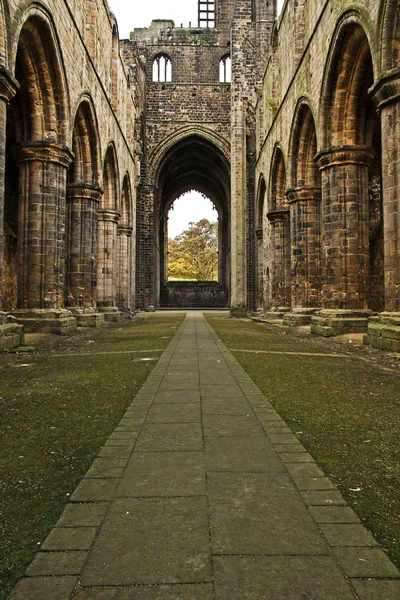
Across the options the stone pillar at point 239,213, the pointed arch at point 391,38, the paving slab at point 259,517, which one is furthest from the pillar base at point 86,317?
the paving slab at point 259,517

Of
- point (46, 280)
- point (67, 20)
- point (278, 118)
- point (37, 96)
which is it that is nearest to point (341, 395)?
point (46, 280)

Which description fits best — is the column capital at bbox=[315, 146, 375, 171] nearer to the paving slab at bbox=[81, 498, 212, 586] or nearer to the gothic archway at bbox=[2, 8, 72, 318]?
the gothic archway at bbox=[2, 8, 72, 318]

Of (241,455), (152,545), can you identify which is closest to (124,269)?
(241,455)

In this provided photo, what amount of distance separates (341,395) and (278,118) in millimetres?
15521

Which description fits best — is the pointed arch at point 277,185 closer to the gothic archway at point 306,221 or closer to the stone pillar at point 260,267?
the gothic archway at point 306,221

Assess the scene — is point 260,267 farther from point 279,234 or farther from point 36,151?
point 36,151

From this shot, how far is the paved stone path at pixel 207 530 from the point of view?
142cm

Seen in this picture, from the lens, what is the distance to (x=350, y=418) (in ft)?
11.6

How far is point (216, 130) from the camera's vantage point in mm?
31562

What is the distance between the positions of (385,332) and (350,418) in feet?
15.7

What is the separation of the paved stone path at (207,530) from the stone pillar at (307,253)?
11601 millimetres

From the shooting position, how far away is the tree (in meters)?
57.1

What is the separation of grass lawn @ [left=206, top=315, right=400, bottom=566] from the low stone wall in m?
35.6

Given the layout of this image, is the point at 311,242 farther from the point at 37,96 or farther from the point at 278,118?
the point at 37,96
